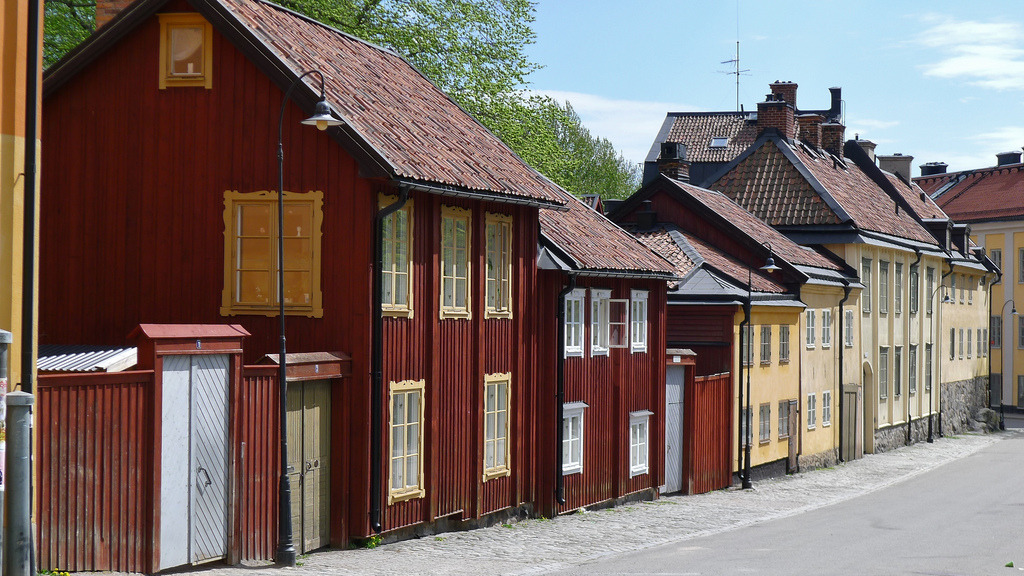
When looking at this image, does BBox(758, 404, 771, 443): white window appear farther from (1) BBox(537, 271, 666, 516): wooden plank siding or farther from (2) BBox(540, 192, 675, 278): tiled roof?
(2) BBox(540, 192, 675, 278): tiled roof

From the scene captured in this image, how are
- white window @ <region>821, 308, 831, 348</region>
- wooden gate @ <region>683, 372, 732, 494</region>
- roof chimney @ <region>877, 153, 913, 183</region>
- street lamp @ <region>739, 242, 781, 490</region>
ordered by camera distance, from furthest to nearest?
roof chimney @ <region>877, 153, 913, 183</region> → white window @ <region>821, 308, 831, 348</region> → street lamp @ <region>739, 242, 781, 490</region> → wooden gate @ <region>683, 372, 732, 494</region>

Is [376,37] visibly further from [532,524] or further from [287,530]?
[287,530]

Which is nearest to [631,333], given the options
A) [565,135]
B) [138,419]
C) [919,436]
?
[138,419]

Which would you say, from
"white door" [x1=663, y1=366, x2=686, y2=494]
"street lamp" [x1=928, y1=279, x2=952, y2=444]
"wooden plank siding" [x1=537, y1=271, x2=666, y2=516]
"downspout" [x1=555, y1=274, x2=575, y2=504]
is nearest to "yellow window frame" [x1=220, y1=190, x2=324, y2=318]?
"wooden plank siding" [x1=537, y1=271, x2=666, y2=516]

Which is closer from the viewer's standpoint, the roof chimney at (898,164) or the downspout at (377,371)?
the downspout at (377,371)

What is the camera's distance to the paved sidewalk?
15711mm

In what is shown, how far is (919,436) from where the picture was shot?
159 feet

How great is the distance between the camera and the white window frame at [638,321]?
992 inches

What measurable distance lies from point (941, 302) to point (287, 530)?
42.5m

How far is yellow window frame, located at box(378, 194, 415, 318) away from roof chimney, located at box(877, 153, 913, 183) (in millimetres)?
46635

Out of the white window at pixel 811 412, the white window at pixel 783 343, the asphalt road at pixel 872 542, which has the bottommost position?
the asphalt road at pixel 872 542

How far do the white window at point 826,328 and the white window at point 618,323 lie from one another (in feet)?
45.1

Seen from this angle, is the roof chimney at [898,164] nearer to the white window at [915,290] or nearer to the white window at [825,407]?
the white window at [915,290]

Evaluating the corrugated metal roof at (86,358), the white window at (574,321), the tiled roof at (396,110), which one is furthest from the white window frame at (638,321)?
the corrugated metal roof at (86,358)
